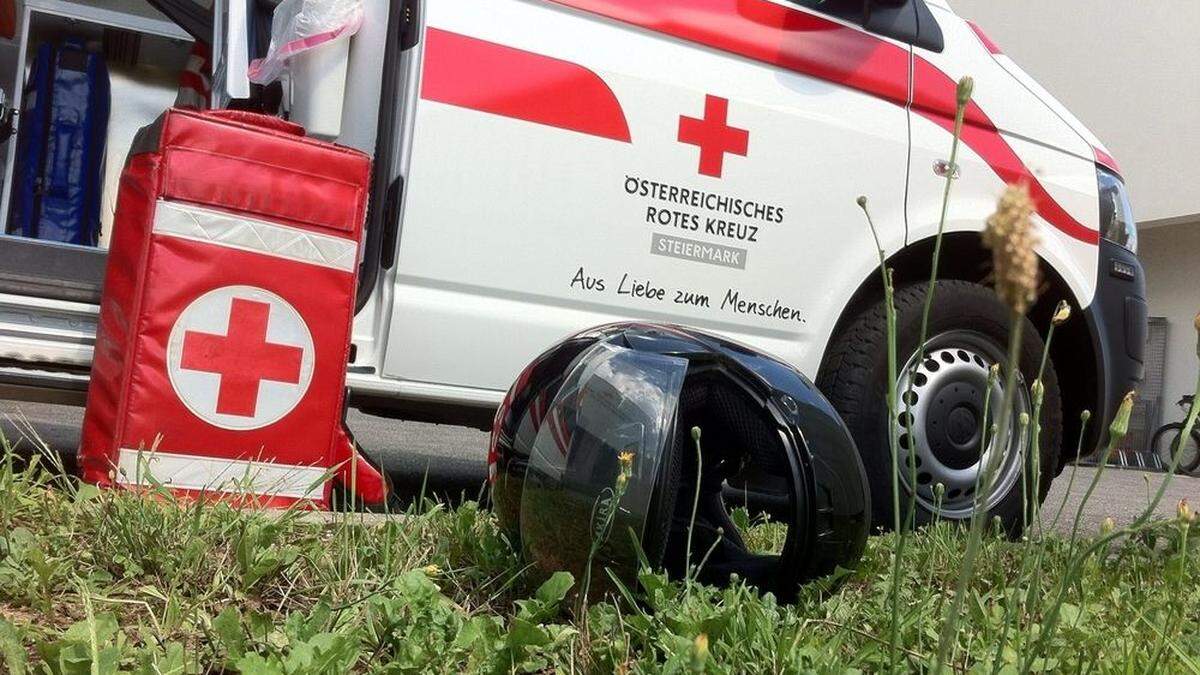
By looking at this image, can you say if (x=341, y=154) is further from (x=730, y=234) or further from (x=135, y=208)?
(x=730, y=234)

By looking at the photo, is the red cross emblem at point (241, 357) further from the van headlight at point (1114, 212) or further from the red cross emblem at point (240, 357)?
the van headlight at point (1114, 212)

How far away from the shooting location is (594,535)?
153cm

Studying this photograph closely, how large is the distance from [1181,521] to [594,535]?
727 millimetres

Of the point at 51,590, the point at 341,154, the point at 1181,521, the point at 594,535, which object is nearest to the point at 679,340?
the point at 594,535

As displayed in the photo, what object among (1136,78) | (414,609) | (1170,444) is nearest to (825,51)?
(414,609)

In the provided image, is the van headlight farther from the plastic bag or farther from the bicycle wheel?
the bicycle wheel

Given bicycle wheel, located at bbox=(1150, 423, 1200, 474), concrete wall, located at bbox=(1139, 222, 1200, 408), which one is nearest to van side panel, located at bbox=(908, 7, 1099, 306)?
bicycle wheel, located at bbox=(1150, 423, 1200, 474)

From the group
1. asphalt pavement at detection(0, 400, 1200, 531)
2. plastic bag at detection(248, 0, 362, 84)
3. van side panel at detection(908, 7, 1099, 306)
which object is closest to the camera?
plastic bag at detection(248, 0, 362, 84)

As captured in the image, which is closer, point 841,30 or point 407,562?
point 407,562

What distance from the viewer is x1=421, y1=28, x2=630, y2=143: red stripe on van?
265cm

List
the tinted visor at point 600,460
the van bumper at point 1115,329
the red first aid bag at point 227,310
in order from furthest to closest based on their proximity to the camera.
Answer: the van bumper at point 1115,329 < the red first aid bag at point 227,310 < the tinted visor at point 600,460

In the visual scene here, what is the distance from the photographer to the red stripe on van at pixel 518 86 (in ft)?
8.68

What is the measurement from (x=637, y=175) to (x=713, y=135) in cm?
25

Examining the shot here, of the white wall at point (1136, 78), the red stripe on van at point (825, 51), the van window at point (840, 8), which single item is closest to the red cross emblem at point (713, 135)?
the red stripe on van at point (825, 51)
